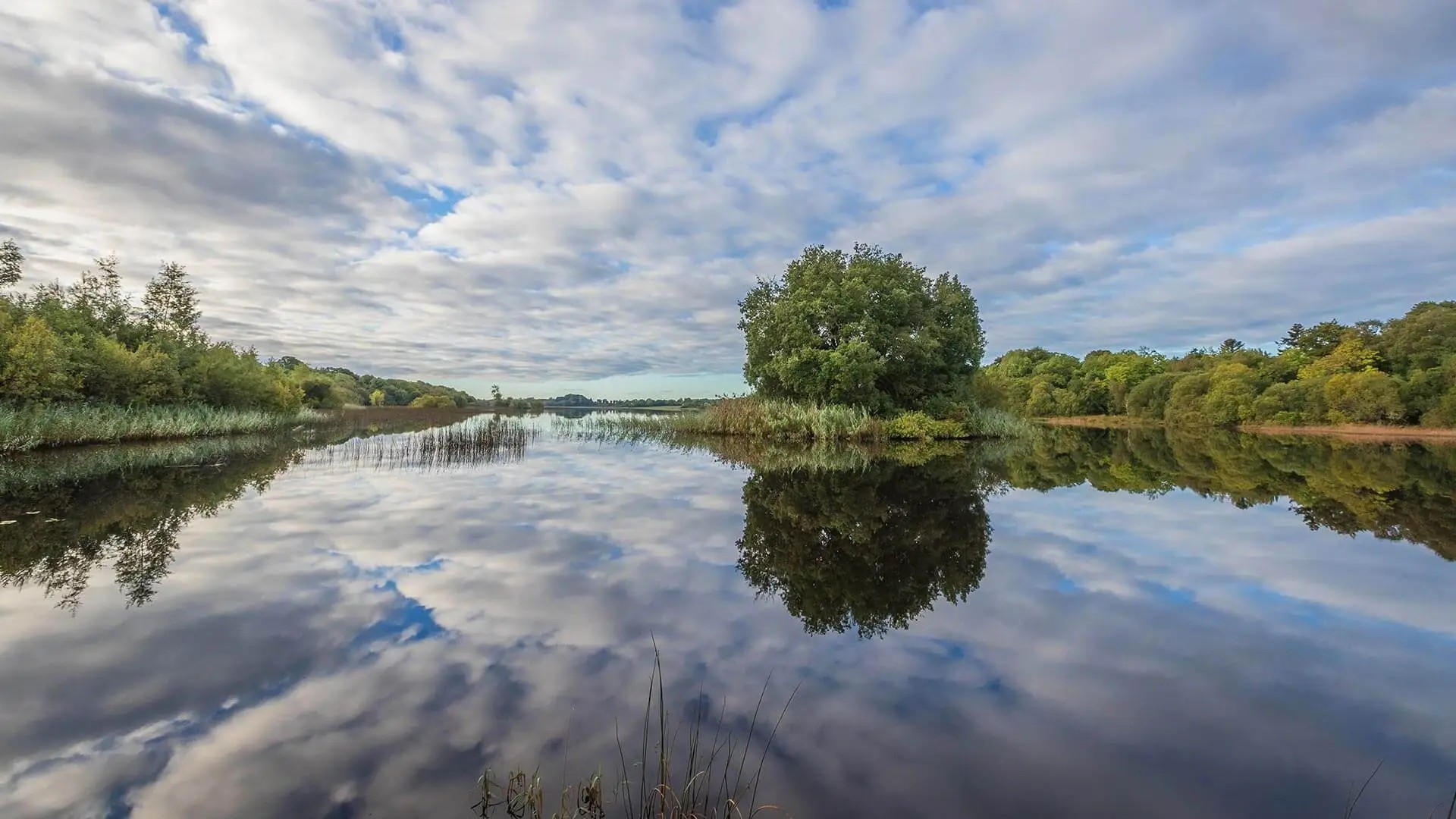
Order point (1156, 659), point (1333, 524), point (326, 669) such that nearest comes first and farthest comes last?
point (326, 669), point (1156, 659), point (1333, 524)

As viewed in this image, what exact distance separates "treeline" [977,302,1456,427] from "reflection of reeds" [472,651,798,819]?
129ft

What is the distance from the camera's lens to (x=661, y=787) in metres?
2.51

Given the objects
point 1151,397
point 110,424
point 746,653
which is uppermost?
point 1151,397

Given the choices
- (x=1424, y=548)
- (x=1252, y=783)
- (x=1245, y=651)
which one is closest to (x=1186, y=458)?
(x=1424, y=548)

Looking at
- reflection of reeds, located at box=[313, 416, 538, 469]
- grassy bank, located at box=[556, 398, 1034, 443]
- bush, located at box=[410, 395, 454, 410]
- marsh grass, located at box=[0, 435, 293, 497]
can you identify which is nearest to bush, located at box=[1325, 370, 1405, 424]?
grassy bank, located at box=[556, 398, 1034, 443]

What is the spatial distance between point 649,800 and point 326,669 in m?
2.60

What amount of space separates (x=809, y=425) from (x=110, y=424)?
26.0 metres

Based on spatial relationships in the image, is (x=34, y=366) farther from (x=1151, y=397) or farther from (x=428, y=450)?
(x=1151, y=397)

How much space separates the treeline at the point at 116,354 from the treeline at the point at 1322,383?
42.6 meters

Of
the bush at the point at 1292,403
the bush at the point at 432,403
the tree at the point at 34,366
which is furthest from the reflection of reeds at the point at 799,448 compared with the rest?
the bush at the point at 432,403

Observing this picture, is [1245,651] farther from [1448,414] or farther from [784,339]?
[1448,414]

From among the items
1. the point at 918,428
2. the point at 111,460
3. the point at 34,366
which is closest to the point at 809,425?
the point at 918,428

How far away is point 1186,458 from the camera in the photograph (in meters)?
23.4

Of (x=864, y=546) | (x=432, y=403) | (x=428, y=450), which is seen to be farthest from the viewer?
(x=432, y=403)
